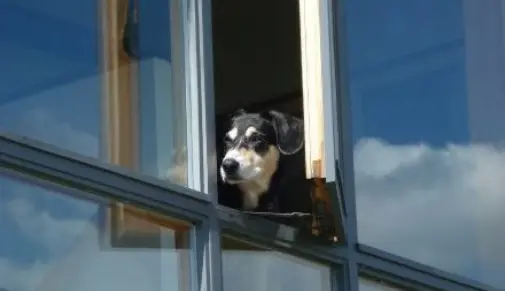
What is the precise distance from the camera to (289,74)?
2.90 metres

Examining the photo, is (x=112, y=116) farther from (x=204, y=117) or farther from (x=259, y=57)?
(x=259, y=57)

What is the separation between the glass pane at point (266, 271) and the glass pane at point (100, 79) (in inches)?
7.9

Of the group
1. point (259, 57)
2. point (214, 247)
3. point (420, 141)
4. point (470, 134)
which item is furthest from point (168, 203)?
point (470, 134)

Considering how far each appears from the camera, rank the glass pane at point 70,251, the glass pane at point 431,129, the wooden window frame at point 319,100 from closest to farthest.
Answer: the glass pane at point 70,251 → the wooden window frame at point 319,100 → the glass pane at point 431,129

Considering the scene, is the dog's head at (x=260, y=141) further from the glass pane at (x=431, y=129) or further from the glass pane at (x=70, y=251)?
the glass pane at (x=70, y=251)

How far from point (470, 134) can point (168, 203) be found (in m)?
1.31

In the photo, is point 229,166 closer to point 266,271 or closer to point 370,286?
point 266,271

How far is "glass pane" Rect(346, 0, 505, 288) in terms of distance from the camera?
121 inches

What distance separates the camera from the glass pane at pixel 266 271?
2.56m

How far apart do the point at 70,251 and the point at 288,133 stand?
30.5 inches

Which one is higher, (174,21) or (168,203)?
(174,21)

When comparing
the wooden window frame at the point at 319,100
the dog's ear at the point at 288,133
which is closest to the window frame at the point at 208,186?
the wooden window frame at the point at 319,100

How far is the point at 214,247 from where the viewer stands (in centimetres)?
248

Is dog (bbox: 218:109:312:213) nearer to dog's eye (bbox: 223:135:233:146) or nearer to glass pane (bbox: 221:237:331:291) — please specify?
dog's eye (bbox: 223:135:233:146)
